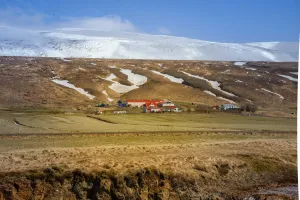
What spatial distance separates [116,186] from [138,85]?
243 feet

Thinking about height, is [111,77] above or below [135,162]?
above

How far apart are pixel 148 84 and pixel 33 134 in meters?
60.7

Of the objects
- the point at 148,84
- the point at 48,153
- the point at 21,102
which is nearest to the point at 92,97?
the point at 21,102

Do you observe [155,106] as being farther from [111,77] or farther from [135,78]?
[135,78]

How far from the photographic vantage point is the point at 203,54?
18938 centimetres

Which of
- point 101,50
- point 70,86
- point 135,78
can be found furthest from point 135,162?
point 101,50

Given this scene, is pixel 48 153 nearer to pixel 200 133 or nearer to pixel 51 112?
pixel 200 133

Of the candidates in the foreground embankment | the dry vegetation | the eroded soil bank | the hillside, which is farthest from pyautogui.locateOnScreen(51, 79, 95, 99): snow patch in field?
the eroded soil bank

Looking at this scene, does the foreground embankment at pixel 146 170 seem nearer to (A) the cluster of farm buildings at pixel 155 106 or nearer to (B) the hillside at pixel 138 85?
(A) the cluster of farm buildings at pixel 155 106

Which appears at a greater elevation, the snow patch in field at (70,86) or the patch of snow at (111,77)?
the patch of snow at (111,77)

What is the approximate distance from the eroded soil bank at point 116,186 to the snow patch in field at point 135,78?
246 ft

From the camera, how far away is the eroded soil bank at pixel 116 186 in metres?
16.5

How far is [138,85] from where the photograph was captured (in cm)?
9106

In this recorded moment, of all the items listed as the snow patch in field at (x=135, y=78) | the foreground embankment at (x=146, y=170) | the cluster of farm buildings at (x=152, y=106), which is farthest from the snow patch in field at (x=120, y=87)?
the foreground embankment at (x=146, y=170)
